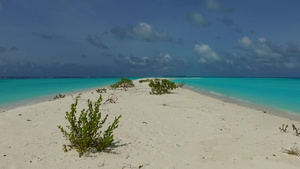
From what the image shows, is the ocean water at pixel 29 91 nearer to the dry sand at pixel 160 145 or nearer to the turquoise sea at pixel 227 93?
the turquoise sea at pixel 227 93

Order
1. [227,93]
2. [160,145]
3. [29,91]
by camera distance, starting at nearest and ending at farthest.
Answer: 1. [160,145]
2. [227,93]
3. [29,91]

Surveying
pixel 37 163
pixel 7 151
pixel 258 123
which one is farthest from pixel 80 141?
pixel 258 123

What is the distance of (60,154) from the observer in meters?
4.91

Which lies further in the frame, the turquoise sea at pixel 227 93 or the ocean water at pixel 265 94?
the turquoise sea at pixel 227 93

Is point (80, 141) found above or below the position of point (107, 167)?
above

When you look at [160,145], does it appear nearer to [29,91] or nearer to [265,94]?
[265,94]

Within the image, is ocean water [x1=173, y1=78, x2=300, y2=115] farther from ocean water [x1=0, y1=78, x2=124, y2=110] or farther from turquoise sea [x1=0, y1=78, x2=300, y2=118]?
ocean water [x1=0, y1=78, x2=124, y2=110]

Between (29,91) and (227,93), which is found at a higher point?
(227,93)

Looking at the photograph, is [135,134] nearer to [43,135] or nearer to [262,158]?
[43,135]

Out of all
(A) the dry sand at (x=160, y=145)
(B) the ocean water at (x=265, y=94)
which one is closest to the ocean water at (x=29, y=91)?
(A) the dry sand at (x=160, y=145)

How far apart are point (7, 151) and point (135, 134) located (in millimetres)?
3242

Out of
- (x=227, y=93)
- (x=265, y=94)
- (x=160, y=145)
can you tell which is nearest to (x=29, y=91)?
(x=227, y=93)

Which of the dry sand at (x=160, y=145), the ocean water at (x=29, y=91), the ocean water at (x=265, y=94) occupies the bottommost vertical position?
the ocean water at (x=29, y=91)

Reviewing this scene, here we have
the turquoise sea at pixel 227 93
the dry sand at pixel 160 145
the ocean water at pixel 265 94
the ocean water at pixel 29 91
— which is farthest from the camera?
the ocean water at pixel 29 91
